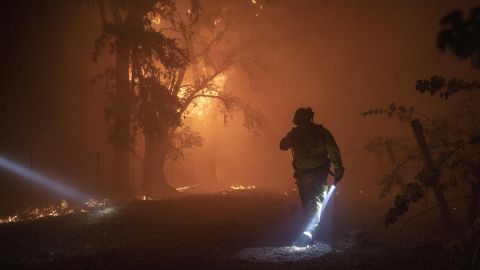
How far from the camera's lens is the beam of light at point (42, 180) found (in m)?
15.1

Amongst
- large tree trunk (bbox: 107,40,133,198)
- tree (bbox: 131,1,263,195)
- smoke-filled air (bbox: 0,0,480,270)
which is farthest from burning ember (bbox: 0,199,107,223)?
tree (bbox: 131,1,263,195)

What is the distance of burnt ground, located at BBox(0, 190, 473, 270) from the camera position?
4934 millimetres

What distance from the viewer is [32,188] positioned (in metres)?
→ 16.1

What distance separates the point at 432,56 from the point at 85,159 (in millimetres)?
16708

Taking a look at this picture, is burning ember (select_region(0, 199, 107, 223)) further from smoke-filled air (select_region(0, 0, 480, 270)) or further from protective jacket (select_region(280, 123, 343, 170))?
protective jacket (select_region(280, 123, 343, 170))

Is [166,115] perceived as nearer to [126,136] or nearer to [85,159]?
[126,136]

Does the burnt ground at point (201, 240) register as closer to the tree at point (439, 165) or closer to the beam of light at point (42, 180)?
the tree at point (439, 165)

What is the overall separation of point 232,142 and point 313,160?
102ft

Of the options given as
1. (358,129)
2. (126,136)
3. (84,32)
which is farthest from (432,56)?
(84,32)

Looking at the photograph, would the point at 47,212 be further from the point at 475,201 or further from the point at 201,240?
the point at 475,201

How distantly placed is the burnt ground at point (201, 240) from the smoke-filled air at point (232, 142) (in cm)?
Result: 5

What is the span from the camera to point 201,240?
6285 millimetres

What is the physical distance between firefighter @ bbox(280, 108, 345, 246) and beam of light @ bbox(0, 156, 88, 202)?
11.9 metres

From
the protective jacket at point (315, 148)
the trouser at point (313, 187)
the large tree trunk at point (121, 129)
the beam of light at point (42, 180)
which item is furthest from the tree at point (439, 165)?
the beam of light at point (42, 180)
